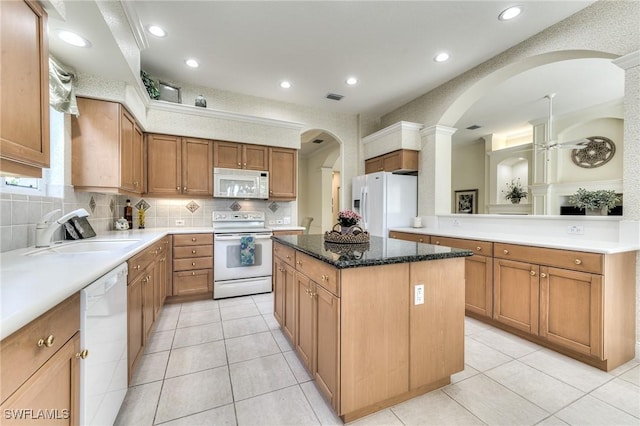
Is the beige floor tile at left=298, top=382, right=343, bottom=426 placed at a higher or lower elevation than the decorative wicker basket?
lower

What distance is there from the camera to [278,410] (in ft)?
5.03

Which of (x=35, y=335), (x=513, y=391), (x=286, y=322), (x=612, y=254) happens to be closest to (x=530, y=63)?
(x=612, y=254)

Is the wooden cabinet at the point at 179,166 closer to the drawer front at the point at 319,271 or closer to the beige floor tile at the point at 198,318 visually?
the beige floor tile at the point at 198,318

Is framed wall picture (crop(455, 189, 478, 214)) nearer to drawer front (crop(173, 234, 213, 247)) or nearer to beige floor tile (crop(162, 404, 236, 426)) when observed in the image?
drawer front (crop(173, 234, 213, 247))

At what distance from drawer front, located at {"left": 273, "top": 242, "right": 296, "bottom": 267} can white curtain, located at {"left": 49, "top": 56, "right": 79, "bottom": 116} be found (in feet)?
6.70

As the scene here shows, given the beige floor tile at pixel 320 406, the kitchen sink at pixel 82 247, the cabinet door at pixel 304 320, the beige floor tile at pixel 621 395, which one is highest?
the kitchen sink at pixel 82 247

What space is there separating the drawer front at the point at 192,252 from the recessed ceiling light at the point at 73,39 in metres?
2.12

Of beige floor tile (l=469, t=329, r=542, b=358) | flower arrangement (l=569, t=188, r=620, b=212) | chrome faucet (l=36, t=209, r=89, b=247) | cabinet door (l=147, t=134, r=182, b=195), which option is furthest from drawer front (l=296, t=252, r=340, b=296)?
flower arrangement (l=569, t=188, r=620, b=212)

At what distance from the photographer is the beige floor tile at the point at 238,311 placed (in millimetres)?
2898

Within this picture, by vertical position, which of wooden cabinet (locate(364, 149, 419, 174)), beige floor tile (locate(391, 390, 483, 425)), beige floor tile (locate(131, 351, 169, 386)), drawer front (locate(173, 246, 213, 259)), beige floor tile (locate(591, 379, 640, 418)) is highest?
wooden cabinet (locate(364, 149, 419, 174))

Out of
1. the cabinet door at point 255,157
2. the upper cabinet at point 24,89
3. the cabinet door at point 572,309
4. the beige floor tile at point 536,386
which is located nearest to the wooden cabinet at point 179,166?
the cabinet door at point 255,157

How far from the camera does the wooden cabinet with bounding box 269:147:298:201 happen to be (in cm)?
405

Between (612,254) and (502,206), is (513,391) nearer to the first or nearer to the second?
(612,254)

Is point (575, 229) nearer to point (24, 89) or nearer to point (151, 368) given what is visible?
point (151, 368)
